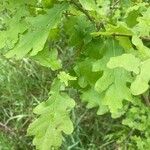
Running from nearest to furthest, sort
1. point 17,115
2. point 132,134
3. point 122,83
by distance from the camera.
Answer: point 122,83
point 132,134
point 17,115

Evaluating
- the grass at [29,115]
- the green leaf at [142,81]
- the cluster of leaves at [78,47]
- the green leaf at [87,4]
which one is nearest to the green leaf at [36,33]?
the cluster of leaves at [78,47]

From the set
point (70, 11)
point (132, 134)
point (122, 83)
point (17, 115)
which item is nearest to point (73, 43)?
point (70, 11)

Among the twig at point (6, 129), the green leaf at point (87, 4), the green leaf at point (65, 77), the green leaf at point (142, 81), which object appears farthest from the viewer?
the twig at point (6, 129)

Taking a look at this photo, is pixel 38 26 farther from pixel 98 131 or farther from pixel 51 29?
pixel 98 131

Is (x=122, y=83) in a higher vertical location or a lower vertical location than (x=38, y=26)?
lower

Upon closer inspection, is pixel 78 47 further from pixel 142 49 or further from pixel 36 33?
pixel 142 49

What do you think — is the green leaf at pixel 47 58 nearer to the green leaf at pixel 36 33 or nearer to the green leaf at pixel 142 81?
the green leaf at pixel 36 33
